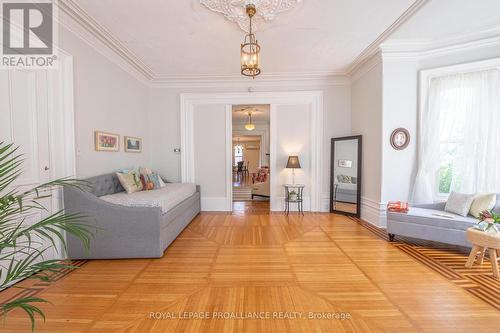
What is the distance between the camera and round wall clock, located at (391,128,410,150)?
3.93 metres

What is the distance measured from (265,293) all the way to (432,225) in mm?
2573

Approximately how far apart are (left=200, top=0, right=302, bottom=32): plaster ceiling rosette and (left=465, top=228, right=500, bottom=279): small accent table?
3441 mm

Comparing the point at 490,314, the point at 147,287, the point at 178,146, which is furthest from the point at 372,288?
the point at 178,146

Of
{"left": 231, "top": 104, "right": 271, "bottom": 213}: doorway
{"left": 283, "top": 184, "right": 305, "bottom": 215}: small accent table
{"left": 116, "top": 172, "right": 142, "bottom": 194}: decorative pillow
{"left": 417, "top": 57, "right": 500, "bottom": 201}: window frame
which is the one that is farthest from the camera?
{"left": 231, "top": 104, "right": 271, "bottom": 213}: doorway

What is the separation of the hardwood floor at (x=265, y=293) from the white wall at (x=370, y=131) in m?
1.14

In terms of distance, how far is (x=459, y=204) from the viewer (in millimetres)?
3230

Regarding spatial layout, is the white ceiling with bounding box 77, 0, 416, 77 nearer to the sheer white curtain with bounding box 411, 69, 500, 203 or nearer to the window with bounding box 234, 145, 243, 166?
the sheer white curtain with bounding box 411, 69, 500, 203

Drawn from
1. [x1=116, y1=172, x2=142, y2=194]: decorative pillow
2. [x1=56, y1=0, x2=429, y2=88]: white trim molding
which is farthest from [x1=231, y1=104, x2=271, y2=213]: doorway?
[x1=116, y1=172, x2=142, y2=194]: decorative pillow

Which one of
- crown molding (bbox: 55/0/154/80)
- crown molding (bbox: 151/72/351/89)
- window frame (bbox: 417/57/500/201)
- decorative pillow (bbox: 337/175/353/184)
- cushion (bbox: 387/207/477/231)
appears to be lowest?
cushion (bbox: 387/207/477/231)

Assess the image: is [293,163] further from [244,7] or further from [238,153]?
[238,153]

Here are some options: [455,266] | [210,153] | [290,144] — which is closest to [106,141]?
[210,153]

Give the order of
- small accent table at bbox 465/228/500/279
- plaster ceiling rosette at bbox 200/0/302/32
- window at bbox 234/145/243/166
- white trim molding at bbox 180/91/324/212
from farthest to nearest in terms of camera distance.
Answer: window at bbox 234/145/243/166 → white trim molding at bbox 180/91/324/212 → plaster ceiling rosette at bbox 200/0/302/32 → small accent table at bbox 465/228/500/279

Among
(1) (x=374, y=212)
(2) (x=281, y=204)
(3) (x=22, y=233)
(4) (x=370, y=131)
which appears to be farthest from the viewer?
(2) (x=281, y=204)

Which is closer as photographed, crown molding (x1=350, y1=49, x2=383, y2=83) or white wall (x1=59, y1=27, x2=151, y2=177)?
white wall (x1=59, y1=27, x2=151, y2=177)
